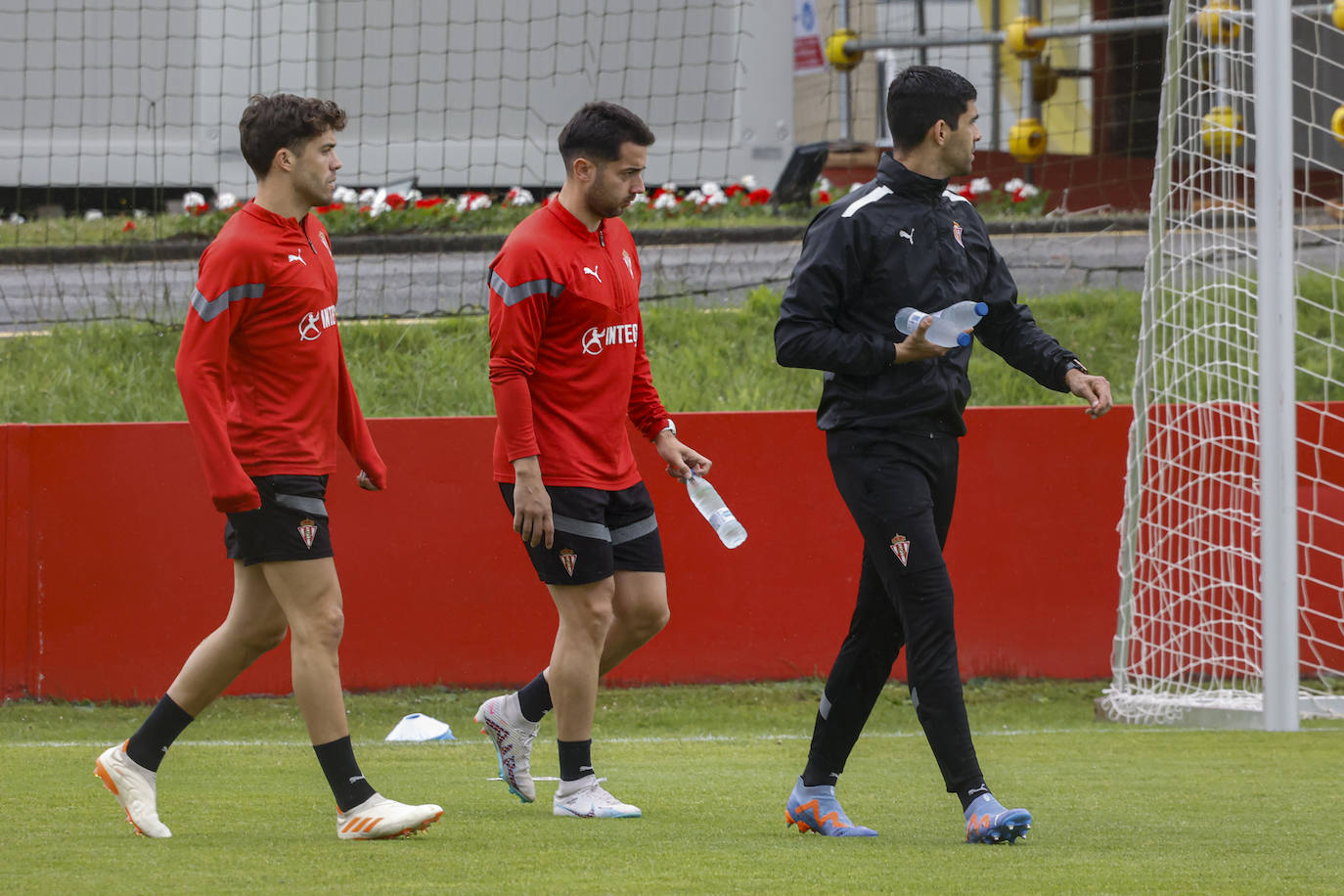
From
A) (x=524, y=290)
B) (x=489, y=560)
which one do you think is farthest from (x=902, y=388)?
(x=489, y=560)

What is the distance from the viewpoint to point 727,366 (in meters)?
9.88

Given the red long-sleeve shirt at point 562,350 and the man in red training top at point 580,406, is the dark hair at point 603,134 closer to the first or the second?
the man in red training top at point 580,406

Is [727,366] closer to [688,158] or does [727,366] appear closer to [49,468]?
[49,468]

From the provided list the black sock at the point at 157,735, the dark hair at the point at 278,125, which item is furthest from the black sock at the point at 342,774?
the dark hair at the point at 278,125

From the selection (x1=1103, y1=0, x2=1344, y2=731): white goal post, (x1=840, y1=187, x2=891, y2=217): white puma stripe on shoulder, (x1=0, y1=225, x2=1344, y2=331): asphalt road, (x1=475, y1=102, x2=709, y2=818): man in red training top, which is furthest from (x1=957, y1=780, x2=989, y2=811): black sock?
(x1=0, y1=225, x2=1344, y2=331): asphalt road

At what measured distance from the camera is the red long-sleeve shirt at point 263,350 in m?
4.19

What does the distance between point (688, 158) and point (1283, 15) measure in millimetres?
8729

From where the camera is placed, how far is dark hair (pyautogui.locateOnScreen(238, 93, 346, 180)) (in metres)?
4.38

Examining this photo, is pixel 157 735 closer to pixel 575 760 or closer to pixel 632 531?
pixel 575 760

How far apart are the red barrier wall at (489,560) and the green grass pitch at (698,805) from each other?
0.60ft

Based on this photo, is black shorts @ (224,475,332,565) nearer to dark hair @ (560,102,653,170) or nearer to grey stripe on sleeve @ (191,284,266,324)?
grey stripe on sleeve @ (191,284,266,324)

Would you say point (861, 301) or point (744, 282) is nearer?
point (861, 301)

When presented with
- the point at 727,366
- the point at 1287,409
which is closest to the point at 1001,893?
the point at 1287,409

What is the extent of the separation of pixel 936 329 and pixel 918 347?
69 millimetres
